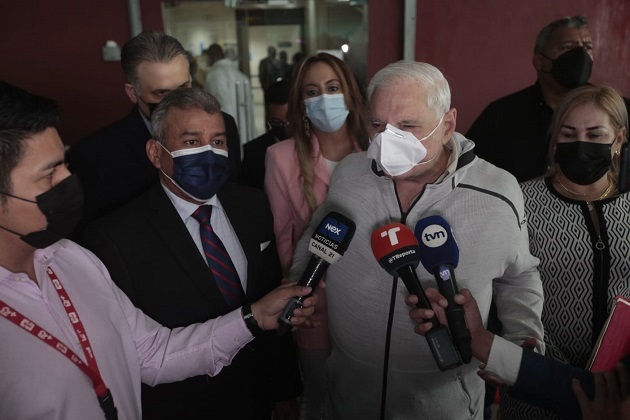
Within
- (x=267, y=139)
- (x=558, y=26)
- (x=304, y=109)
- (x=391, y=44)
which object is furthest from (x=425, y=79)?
(x=391, y=44)

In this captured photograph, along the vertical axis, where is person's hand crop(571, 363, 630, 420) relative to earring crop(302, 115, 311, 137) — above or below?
below

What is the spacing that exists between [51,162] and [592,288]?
173cm

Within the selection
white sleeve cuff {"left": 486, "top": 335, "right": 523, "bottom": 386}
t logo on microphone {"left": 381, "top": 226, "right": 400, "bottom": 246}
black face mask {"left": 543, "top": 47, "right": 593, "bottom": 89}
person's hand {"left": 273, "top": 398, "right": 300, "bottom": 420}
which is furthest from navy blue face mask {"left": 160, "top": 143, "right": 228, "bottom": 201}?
black face mask {"left": 543, "top": 47, "right": 593, "bottom": 89}

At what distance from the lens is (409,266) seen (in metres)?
1.39

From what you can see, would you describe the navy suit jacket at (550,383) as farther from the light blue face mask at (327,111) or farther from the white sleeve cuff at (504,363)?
the light blue face mask at (327,111)

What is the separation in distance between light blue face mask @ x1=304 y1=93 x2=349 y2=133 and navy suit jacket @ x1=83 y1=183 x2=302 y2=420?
2.32ft

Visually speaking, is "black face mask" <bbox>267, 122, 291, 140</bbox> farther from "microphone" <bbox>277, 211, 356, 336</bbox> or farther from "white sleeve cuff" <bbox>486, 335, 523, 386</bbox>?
"white sleeve cuff" <bbox>486, 335, 523, 386</bbox>

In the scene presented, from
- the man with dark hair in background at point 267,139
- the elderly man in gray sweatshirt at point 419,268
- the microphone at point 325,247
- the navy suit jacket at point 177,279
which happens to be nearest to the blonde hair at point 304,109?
the man with dark hair in background at point 267,139

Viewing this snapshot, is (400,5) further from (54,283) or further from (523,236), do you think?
(54,283)

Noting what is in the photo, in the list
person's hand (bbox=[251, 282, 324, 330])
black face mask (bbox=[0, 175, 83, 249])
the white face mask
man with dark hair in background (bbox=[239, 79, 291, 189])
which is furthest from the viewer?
man with dark hair in background (bbox=[239, 79, 291, 189])

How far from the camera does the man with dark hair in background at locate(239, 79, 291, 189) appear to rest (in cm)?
290

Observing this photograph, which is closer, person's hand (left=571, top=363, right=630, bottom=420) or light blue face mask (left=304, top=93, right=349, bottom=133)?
person's hand (left=571, top=363, right=630, bottom=420)

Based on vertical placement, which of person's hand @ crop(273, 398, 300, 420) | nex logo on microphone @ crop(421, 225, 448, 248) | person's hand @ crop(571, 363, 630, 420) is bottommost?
person's hand @ crop(273, 398, 300, 420)

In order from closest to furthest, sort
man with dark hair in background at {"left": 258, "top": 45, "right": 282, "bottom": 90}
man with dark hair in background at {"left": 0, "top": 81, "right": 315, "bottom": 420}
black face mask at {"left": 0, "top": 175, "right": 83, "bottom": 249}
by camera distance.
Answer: man with dark hair in background at {"left": 0, "top": 81, "right": 315, "bottom": 420} → black face mask at {"left": 0, "top": 175, "right": 83, "bottom": 249} → man with dark hair in background at {"left": 258, "top": 45, "right": 282, "bottom": 90}
